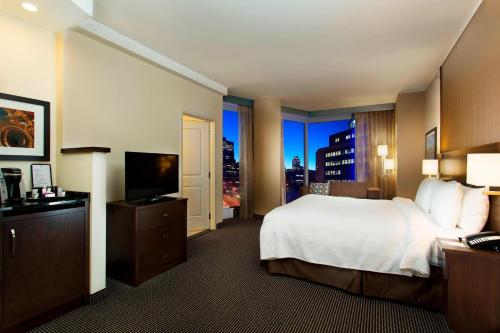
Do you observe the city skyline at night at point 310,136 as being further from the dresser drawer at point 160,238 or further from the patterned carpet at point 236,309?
the patterned carpet at point 236,309

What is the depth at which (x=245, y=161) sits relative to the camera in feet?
18.8

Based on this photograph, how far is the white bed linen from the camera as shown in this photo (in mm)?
2188

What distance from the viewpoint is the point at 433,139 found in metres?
4.31

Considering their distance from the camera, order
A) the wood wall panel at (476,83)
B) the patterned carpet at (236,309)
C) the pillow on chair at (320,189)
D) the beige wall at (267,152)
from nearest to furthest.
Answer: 1. the patterned carpet at (236,309)
2. the wood wall panel at (476,83)
3. the pillow on chair at (320,189)
4. the beige wall at (267,152)

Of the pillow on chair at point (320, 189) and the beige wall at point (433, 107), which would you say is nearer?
the beige wall at point (433, 107)

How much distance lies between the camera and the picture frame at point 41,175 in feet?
7.58

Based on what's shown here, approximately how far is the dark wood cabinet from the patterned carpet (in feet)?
0.55

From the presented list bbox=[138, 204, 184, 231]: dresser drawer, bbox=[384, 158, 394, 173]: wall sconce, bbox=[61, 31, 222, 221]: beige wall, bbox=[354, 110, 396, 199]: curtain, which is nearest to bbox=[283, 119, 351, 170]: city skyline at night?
bbox=[354, 110, 396, 199]: curtain

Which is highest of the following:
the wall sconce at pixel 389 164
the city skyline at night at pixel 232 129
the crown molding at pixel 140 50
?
the crown molding at pixel 140 50

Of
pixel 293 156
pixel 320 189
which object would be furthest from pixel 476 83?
pixel 293 156

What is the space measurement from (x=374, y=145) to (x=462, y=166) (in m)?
3.67

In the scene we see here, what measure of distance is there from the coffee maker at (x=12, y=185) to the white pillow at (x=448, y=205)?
3.63 metres

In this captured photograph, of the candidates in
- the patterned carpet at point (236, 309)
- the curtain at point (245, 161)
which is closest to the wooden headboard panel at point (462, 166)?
the patterned carpet at point (236, 309)

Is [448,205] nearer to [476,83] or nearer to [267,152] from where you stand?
[476,83]
